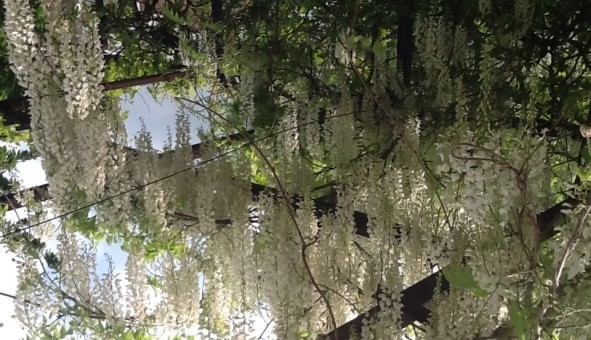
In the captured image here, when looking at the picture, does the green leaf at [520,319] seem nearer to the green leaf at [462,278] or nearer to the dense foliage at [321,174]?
the dense foliage at [321,174]

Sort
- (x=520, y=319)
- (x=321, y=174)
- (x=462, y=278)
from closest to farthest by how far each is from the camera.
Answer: (x=520, y=319)
(x=462, y=278)
(x=321, y=174)

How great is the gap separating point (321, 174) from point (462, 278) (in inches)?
41.4

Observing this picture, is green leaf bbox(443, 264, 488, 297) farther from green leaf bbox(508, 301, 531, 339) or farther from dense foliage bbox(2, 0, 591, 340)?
green leaf bbox(508, 301, 531, 339)

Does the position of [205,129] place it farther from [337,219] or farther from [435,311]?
[435,311]

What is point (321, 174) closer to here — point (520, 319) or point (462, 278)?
point (462, 278)

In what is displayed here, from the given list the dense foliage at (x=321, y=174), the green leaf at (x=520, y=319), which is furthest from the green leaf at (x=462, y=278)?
the green leaf at (x=520, y=319)

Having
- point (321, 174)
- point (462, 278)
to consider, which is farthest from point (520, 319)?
point (321, 174)

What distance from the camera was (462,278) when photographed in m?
1.84

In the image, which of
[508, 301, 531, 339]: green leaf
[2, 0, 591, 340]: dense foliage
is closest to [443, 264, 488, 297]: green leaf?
[2, 0, 591, 340]: dense foliage

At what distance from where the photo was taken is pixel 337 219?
7.42 feet

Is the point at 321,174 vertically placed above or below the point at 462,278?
above

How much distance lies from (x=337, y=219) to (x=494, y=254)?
63 cm

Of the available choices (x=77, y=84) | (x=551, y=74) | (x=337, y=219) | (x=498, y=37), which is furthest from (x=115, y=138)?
(x=551, y=74)

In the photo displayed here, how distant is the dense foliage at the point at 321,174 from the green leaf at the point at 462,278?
1 cm
